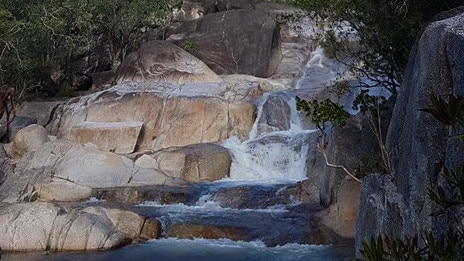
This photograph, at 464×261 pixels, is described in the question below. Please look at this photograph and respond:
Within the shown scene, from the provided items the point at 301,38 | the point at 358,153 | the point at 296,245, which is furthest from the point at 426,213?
the point at 301,38

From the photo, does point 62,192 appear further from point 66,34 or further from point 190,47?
point 190,47

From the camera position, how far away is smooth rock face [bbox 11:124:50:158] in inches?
892

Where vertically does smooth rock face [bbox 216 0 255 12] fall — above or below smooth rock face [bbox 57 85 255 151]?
above

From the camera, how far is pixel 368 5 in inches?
590

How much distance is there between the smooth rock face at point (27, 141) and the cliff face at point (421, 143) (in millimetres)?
15468

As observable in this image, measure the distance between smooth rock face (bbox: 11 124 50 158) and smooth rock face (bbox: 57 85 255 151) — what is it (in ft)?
6.88

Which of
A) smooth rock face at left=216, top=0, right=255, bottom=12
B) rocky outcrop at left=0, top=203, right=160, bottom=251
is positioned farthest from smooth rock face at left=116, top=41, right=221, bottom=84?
rocky outcrop at left=0, top=203, right=160, bottom=251

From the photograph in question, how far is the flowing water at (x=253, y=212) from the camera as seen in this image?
13547mm

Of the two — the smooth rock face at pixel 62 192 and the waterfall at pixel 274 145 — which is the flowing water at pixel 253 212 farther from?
the smooth rock face at pixel 62 192

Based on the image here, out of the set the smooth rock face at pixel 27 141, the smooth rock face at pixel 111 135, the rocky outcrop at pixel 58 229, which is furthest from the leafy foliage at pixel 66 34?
the rocky outcrop at pixel 58 229

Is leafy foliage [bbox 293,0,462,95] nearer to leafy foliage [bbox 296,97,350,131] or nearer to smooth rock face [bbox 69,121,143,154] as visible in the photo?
leafy foliage [bbox 296,97,350,131]

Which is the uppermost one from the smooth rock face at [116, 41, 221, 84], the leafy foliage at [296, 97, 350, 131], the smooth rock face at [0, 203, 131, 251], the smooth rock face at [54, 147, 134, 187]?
the smooth rock face at [116, 41, 221, 84]

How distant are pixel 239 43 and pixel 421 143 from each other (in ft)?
77.7

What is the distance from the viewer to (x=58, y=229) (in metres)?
14.4
